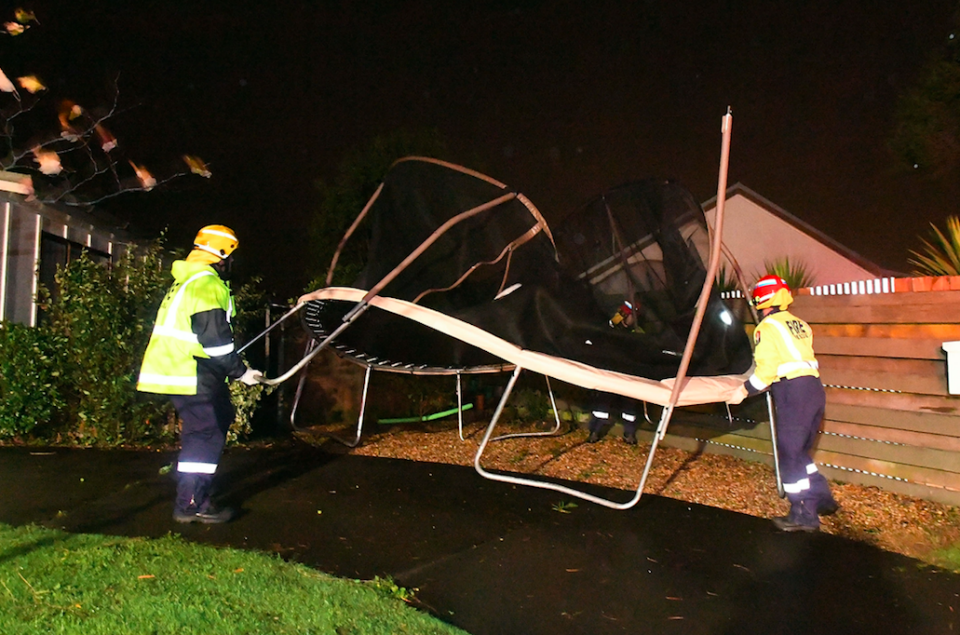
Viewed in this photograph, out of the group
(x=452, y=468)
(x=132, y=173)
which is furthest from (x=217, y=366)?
(x=132, y=173)

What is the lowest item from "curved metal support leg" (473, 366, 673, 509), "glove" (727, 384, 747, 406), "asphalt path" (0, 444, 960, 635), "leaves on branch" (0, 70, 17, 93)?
"asphalt path" (0, 444, 960, 635)

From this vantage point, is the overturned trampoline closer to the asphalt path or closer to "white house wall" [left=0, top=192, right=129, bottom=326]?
the asphalt path

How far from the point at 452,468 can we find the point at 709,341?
2.21 metres

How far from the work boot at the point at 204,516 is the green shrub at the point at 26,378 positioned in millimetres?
2777

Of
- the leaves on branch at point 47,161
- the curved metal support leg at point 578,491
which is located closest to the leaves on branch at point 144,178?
the leaves on branch at point 47,161

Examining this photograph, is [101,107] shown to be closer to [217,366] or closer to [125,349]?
[125,349]

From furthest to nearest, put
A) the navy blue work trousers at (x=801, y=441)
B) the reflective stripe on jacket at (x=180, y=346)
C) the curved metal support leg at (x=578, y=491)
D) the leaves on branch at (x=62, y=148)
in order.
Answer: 1. the leaves on branch at (x=62, y=148)
2. the navy blue work trousers at (x=801, y=441)
3. the reflective stripe on jacket at (x=180, y=346)
4. the curved metal support leg at (x=578, y=491)

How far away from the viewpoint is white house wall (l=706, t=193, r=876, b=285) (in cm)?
1012

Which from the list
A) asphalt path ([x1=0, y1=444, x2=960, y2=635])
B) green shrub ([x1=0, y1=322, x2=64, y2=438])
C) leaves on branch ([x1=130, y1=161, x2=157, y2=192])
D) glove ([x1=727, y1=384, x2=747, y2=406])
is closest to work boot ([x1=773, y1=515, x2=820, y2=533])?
asphalt path ([x1=0, y1=444, x2=960, y2=635])

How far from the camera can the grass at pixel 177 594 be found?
2.43m

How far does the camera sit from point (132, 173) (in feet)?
26.5

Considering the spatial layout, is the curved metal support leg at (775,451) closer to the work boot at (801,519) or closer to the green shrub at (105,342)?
the work boot at (801,519)

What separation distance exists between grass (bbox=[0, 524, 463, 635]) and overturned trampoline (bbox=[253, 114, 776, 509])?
50.9 inches

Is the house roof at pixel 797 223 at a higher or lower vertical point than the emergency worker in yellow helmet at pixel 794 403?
higher
